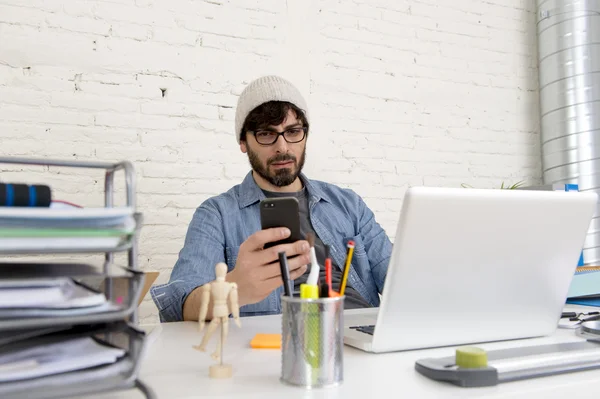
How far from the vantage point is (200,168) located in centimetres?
228

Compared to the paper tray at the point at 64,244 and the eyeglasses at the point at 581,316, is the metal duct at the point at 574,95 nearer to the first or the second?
the eyeglasses at the point at 581,316

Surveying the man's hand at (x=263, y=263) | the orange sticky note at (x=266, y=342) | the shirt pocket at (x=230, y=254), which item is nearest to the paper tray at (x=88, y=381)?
the orange sticky note at (x=266, y=342)

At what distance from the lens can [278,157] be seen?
182cm

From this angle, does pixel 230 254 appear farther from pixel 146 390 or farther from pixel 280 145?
pixel 146 390

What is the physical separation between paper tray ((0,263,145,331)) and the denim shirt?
0.75 m

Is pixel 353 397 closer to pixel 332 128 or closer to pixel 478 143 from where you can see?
pixel 332 128

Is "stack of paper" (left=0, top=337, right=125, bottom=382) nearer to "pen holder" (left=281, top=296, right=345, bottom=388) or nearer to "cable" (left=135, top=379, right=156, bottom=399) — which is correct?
"cable" (left=135, top=379, right=156, bottom=399)

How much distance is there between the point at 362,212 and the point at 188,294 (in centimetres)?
82

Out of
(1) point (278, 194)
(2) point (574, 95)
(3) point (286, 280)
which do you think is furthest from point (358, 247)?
(2) point (574, 95)

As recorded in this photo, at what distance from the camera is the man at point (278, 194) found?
5.34ft

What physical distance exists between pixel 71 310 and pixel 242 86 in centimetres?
192

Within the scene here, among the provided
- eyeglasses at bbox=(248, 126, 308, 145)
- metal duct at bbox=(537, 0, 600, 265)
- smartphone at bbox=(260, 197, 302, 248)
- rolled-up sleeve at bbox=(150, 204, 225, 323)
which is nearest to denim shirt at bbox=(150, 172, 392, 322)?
rolled-up sleeve at bbox=(150, 204, 225, 323)

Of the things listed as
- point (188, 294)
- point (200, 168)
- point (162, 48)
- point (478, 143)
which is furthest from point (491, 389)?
point (478, 143)

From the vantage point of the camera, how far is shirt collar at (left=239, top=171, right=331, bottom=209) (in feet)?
5.86
